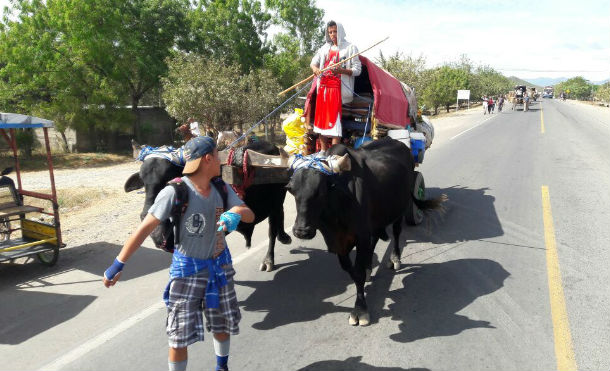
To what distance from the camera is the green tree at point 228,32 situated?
82.0 feet

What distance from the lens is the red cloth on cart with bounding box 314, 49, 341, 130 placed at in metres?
5.76

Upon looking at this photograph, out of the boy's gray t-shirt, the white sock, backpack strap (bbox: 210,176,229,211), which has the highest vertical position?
backpack strap (bbox: 210,176,229,211)

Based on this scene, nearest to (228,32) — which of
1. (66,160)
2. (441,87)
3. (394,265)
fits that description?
(66,160)

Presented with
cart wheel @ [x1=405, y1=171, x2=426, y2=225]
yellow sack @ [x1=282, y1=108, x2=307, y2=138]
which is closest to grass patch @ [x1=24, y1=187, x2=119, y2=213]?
yellow sack @ [x1=282, y1=108, x2=307, y2=138]

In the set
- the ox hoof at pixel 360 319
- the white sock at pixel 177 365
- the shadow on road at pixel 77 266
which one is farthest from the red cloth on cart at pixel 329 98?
the white sock at pixel 177 365

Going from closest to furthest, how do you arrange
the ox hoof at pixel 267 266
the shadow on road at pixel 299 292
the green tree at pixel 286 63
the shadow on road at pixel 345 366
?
the shadow on road at pixel 345 366 → the shadow on road at pixel 299 292 → the ox hoof at pixel 267 266 → the green tree at pixel 286 63

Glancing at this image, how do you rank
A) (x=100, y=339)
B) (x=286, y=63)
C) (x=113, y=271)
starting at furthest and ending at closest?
(x=286, y=63) → (x=100, y=339) → (x=113, y=271)

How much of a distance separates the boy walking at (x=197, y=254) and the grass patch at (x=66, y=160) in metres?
17.0

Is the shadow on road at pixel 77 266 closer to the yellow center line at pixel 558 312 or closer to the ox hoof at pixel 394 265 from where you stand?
the ox hoof at pixel 394 265

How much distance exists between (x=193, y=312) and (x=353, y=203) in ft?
6.06

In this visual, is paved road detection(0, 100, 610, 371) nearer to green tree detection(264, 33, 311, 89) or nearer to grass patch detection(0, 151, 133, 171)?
grass patch detection(0, 151, 133, 171)

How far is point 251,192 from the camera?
5.05m

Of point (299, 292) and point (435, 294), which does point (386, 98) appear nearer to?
point (435, 294)

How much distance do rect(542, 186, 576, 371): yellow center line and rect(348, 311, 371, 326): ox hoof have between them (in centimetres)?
156
